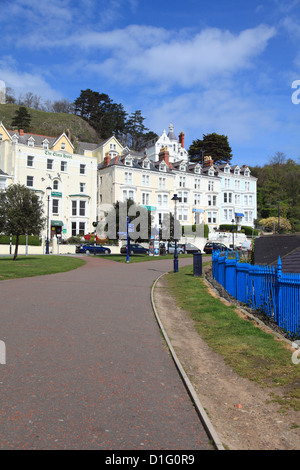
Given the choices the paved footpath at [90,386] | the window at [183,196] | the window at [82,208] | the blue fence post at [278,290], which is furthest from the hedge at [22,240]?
the blue fence post at [278,290]

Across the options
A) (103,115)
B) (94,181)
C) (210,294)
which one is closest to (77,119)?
(103,115)

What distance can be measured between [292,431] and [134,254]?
40195 millimetres

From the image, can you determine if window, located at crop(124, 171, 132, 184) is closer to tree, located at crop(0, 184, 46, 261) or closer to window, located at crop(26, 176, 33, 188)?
window, located at crop(26, 176, 33, 188)

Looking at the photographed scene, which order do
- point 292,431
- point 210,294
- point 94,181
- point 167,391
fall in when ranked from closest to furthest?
point 292,431 < point 167,391 < point 210,294 < point 94,181

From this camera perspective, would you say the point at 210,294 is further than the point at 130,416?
Yes

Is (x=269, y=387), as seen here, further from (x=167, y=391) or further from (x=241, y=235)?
(x=241, y=235)

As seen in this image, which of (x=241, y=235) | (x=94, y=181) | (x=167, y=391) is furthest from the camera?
(x=241, y=235)

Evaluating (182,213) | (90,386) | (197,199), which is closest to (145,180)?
(182,213)

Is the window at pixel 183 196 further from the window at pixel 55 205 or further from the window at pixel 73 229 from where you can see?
the window at pixel 55 205

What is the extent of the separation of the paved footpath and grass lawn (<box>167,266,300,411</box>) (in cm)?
124

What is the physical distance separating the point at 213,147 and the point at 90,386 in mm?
91699

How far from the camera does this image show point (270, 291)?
10234mm

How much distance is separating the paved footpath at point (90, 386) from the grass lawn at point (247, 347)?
124 centimetres
